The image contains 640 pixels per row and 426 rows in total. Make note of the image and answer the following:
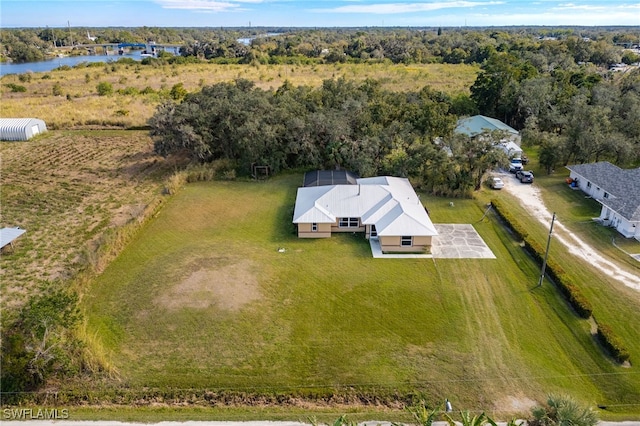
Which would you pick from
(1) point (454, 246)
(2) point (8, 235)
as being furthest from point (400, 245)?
(2) point (8, 235)

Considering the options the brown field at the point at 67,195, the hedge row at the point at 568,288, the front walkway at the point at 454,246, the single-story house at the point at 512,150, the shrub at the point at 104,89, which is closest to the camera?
the hedge row at the point at 568,288

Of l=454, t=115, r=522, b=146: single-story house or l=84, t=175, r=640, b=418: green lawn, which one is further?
l=454, t=115, r=522, b=146: single-story house

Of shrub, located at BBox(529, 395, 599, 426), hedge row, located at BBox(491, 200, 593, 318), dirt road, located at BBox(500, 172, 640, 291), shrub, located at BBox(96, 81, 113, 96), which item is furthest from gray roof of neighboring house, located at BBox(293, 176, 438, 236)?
shrub, located at BBox(96, 81, 113, 96)

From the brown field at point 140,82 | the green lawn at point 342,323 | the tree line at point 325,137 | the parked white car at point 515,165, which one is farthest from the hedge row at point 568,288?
the brown field at point 140,82

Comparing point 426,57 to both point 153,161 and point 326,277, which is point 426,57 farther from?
point 326,277

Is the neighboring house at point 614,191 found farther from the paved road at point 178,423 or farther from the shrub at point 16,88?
the shrub at point 16,88

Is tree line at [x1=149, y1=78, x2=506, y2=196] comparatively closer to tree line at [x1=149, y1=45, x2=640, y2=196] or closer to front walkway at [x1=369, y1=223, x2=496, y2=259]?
tree line at [x1=149, y1=45, x2=640, y2=196]

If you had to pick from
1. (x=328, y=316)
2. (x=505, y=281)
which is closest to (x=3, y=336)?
(x=328, y=316)
